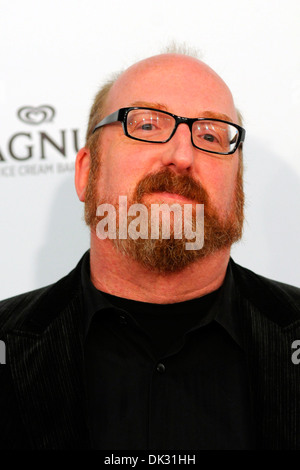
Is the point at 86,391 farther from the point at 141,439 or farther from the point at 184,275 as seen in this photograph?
the point at 184,275

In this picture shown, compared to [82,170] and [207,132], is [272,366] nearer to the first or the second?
[207,132]

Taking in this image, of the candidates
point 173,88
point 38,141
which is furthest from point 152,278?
point 38,141

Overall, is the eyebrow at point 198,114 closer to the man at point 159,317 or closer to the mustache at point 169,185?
the man at point 159,317

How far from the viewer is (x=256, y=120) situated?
1.88m

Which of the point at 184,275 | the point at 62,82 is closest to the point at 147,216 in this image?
the point at 184,275

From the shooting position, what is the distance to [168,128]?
138 centimetres

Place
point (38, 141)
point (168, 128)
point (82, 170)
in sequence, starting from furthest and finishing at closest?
point (38, 141), point (82, 170), point (168, 128)

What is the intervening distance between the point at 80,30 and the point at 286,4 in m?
0.72

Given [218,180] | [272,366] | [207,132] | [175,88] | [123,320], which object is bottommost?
[272,366]

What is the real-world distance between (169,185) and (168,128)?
166 mm

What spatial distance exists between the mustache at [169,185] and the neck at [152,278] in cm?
18

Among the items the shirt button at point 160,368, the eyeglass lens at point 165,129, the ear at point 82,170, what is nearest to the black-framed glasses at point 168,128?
the eyeglass lens at point 165,129

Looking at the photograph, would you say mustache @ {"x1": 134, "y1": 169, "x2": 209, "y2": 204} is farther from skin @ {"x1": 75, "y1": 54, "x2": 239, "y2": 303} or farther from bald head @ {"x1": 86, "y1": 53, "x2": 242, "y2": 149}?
bald head @ {"x1": 86, "y1": 53, "x2": 242, "y2": 149}

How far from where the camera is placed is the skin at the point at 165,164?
1355 mm
